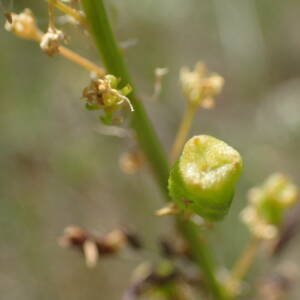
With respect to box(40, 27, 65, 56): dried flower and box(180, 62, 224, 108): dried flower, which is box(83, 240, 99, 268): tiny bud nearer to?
box(180, 62, 224, 108): dried flower

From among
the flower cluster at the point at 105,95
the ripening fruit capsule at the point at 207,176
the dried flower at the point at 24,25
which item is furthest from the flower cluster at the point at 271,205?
the dried flower at the point at 24,25

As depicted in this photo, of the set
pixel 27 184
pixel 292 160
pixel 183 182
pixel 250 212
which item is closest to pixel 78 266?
pixel 27 184

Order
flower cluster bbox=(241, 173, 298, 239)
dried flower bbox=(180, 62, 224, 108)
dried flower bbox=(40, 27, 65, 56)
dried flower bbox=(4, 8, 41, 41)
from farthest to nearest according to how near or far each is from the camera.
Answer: flower cluster bbox=(241, 173, 298, 239) → dried flower bbox=(180, 62, 224, 108) → dried flower bbox=(4, 8, 41, 41) → dried flower bbox=(40, 27, 65, 56)

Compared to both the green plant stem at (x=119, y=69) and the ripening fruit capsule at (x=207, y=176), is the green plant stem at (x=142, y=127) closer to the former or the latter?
the green plant stem at (x=119, y=69)

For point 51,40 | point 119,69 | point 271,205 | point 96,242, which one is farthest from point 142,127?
point 271,205

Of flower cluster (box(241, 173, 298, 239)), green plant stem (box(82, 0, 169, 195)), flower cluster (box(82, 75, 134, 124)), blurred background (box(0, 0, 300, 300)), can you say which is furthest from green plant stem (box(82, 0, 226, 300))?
blurred background (box(0, 0, 300, 300))
